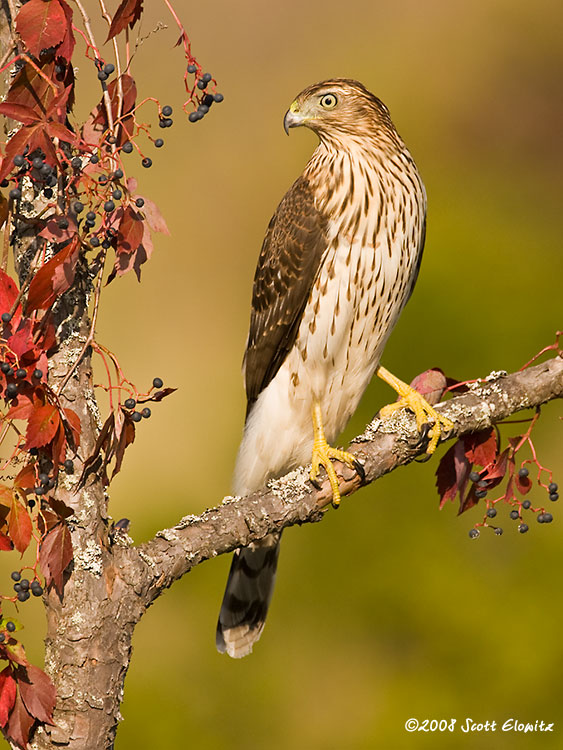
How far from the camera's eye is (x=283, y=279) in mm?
3818

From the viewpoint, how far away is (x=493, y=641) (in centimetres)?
482

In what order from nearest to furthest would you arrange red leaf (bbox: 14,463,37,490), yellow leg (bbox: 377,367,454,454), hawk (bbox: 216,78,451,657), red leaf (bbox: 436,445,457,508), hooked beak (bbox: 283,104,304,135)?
Answer: red leaf (bbox: 14,463,37,490) < red leaf (bbox: 436,445,457,508) < yellow leg (bbox: 377,367,454,454) < hawk (bbox: 216,78,451,657) < hooked beak (bbox: 283,104,304,135)

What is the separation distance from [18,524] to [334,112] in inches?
90.6

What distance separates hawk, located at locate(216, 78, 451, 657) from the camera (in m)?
3.71

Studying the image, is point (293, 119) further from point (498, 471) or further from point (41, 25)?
point (41, 25)

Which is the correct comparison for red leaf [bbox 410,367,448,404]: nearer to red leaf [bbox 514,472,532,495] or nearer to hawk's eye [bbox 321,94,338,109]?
red leaf [bbox 514,472,532,495]

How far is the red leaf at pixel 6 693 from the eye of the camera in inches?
91.0

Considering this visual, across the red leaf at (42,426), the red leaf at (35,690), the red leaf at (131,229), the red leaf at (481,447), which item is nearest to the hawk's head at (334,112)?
the red leaf at (481,447)

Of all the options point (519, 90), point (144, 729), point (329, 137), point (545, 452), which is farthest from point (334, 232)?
point (519, 90)

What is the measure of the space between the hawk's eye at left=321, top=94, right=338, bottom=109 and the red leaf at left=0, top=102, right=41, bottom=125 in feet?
6.52

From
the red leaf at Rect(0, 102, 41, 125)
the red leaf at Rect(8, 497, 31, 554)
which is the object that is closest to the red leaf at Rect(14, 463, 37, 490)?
the red leaf at Rect(8, 497, 31, 554)

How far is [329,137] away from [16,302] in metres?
2.08

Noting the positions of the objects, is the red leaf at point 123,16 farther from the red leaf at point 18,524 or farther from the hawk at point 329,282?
the hawk at point 329,282

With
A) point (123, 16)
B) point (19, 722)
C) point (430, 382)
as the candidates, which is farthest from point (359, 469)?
point (123, 16)
